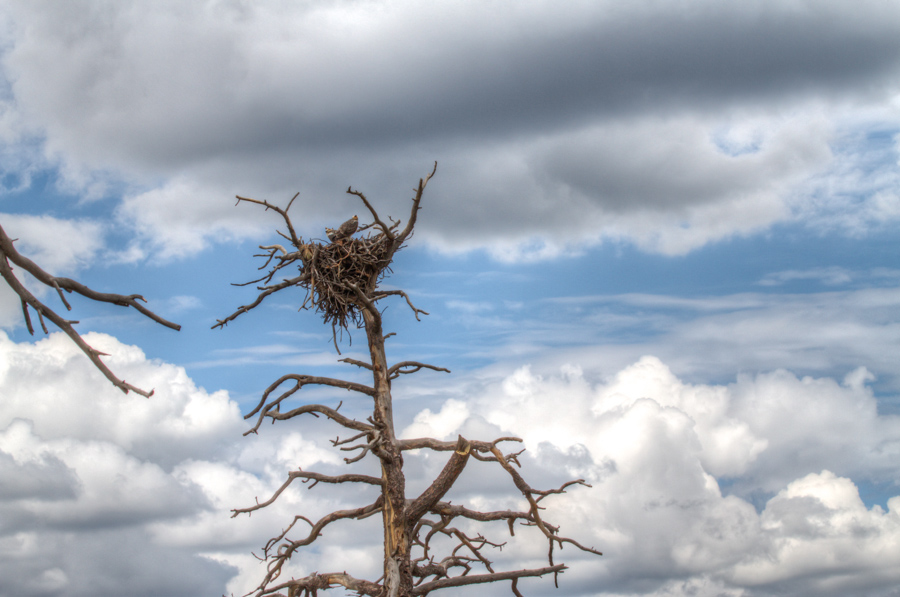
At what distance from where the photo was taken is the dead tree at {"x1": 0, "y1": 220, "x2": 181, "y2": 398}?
3.64 m

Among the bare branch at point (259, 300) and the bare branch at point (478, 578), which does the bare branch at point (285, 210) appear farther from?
the bare branch at point (478, 578)

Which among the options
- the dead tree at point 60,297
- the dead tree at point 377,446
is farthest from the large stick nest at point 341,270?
the dead tree at point 60,297

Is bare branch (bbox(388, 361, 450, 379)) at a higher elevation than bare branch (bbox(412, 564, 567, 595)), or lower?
higher

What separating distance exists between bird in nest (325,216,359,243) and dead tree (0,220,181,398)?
9086 mm

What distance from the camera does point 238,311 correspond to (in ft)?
42.2

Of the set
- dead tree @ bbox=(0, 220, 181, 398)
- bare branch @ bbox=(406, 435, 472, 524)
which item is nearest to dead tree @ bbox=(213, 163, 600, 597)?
bare branch @ bbox=(406, 435, 472, 524)

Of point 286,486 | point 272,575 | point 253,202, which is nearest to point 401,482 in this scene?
point 286,486

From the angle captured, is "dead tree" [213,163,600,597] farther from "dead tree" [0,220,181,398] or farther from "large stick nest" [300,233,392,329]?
"dead tree" [0,220,181,398]

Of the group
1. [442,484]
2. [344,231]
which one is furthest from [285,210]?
[442,484]

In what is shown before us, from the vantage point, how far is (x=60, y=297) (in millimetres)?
3789

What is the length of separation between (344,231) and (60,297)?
933cm

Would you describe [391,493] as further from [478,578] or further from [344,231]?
[344,231]

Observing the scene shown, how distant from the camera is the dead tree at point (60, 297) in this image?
3645mm

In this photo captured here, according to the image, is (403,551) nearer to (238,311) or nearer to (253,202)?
(238,311)
